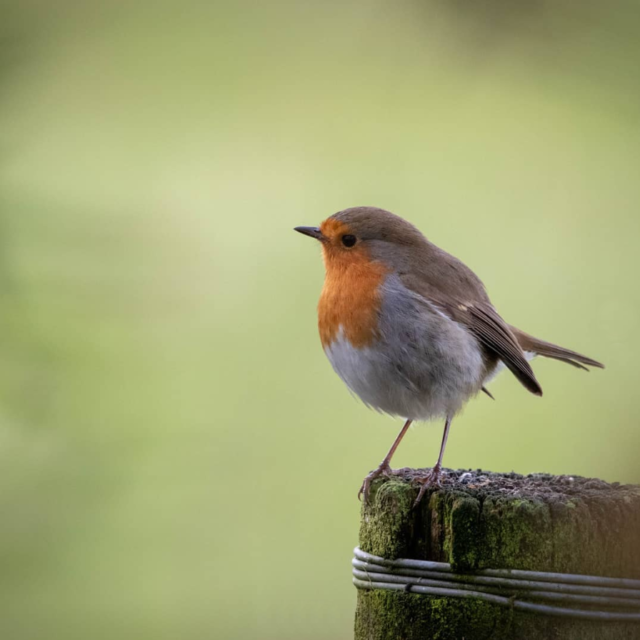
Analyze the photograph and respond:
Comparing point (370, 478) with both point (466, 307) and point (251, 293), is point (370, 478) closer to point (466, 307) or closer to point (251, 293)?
point (466, 307)

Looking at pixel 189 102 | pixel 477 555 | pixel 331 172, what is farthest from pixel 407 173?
pixel 477 555

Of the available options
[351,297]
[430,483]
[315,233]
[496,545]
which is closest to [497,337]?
[351,297]

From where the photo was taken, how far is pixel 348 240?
11.6ft

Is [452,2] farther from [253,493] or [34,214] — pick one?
[253,493]

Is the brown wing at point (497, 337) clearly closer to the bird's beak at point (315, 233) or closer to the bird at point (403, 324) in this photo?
the bird at point (403, 324)

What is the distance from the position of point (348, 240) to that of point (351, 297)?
0.35m

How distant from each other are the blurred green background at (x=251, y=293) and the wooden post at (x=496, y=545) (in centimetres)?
116

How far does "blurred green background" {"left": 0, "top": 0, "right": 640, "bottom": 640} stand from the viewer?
10.7ft

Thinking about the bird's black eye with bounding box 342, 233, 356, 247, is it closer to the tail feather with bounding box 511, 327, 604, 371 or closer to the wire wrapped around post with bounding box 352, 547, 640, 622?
the tail feather with bounding box 511, 327, 604, 371

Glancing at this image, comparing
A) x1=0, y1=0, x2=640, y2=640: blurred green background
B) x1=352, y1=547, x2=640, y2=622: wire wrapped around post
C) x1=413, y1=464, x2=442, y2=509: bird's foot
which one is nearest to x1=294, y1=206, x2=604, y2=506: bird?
x1=413, y1=464, x2=442, y2=509: bird's foot

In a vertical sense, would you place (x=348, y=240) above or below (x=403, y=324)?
above

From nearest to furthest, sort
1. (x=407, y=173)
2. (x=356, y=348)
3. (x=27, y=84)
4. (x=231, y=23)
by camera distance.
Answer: (x=27, y=84) → (x=231, y=23) → (x=356, y=348) → (x=407, y=173)

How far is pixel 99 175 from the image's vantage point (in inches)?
194

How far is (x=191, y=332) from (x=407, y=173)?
1.73 meters
